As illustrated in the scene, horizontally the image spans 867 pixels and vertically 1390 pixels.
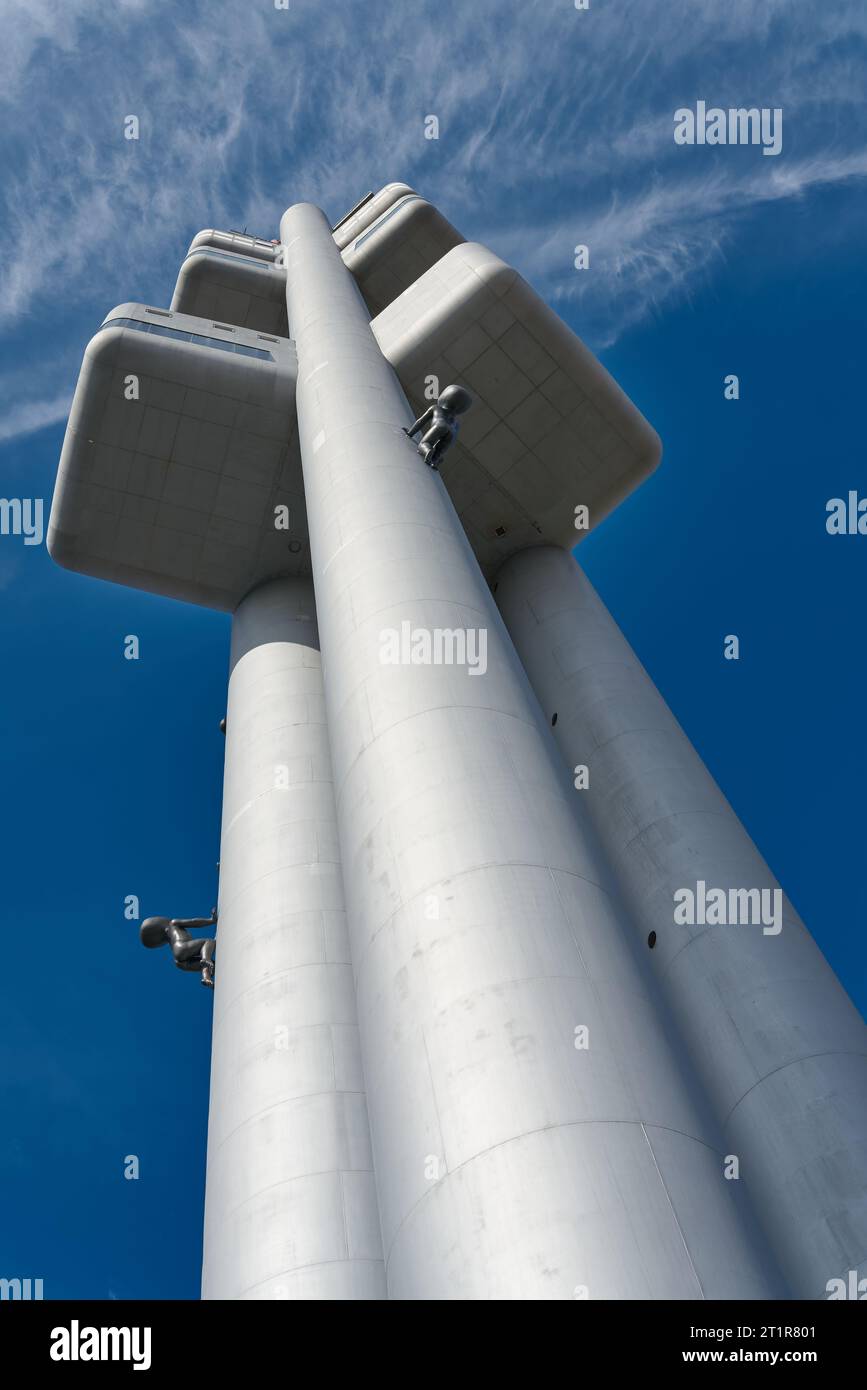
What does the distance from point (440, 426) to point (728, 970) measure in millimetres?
9315

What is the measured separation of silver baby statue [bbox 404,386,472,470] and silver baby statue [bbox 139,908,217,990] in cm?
993

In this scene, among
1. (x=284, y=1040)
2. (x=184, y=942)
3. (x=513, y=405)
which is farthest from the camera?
(x=513, y=405)

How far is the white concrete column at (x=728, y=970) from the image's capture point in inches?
512

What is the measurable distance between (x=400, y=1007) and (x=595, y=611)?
17407 millimetres

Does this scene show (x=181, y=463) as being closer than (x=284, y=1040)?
No

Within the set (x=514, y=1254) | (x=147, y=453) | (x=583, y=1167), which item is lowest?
(x=514, y=1254)

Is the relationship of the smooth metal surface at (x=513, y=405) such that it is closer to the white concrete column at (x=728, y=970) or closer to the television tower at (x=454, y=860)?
the television tower at (x=454, y=860)

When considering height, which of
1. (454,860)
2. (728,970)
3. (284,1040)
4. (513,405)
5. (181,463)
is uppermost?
(513,405)

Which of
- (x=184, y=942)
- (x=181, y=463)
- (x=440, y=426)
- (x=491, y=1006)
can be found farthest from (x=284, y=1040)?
(x=181, y=463)

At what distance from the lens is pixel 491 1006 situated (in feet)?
24.3

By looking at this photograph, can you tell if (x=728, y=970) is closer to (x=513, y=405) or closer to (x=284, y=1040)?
(x=284, y=1040)

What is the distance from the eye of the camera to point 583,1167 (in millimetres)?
6344

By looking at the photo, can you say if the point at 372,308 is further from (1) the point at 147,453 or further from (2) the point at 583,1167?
(2) the point at 583,1167
